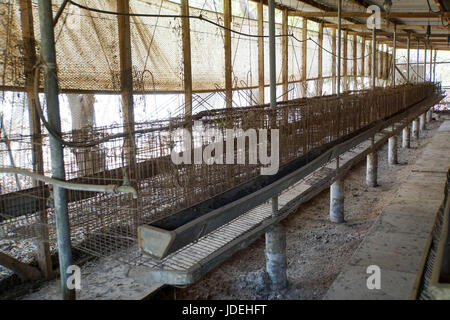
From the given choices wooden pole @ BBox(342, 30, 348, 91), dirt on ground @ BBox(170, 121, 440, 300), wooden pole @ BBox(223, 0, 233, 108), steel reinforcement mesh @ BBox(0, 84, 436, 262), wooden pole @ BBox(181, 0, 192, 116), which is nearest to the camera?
steel reinforcement mesh @ BBox(0, 84, 436, 262)

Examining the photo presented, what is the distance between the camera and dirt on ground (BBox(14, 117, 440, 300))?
14.8 feet

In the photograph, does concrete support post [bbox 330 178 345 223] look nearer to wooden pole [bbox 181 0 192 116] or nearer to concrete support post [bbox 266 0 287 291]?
concrete support post [bbox 266 0 287 291]

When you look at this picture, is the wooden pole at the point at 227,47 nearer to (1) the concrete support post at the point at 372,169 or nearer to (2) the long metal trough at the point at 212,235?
(2) the long metal trough at the point at 212,235

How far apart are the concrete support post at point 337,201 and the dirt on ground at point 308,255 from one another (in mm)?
187

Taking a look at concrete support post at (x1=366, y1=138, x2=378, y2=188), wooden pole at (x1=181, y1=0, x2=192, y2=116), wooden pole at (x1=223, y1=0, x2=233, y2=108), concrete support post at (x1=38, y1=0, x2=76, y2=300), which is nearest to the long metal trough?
concrete support post at (x1=38, y1=0, x2=76, y2=300)

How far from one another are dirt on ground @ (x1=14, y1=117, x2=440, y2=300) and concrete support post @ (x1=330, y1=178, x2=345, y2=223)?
0.51ft

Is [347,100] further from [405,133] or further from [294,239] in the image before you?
[405,133]

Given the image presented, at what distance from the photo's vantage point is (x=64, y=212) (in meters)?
2.80

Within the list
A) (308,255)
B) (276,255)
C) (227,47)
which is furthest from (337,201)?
(227,47)

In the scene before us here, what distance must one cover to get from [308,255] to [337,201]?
1795mm

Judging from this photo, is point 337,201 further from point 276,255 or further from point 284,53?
point 284,53

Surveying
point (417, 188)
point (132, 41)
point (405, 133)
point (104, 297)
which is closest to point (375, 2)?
point (405, 133)

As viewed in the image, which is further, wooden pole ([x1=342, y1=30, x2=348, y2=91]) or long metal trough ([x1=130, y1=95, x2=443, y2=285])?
wooden pole ([x1=342, y1=30, x2=348, y2=91])

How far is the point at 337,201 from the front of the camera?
8125 mm
